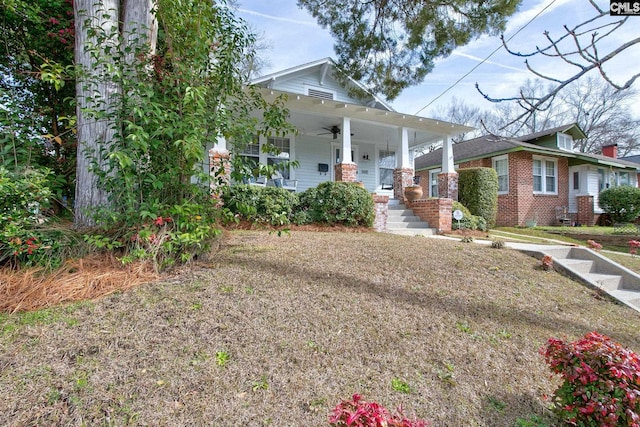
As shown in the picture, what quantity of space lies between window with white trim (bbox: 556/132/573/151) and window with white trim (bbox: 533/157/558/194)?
55.5 inches

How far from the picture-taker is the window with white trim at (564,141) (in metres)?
14.2

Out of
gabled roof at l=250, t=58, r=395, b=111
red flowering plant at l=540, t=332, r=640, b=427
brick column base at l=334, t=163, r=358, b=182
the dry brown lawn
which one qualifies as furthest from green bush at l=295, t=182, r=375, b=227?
red flowering plant at l=540, t=332, r=640, b=427

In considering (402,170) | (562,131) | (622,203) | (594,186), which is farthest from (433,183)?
(622,203)

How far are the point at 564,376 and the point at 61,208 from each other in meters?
4.60

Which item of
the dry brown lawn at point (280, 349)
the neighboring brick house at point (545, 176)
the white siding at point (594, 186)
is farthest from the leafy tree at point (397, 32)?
the white siding at point (594, 186)

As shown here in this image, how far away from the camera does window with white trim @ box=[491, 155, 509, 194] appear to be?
1255 cm

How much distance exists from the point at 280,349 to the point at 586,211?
54.7ft

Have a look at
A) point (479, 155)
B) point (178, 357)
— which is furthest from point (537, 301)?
point (479, 155)

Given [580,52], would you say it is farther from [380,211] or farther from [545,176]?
[545,176]

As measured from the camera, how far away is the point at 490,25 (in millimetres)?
5305

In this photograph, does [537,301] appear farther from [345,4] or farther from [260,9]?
[260,9]

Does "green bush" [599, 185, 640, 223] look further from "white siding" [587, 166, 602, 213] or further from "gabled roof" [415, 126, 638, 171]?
"gabled roof" [415, 126, 638, 171]

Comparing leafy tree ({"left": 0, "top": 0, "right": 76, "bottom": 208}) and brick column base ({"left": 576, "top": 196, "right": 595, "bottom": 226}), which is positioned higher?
leafy tree ({"left": 0, "top": 0, "right": 76, "bottom": 208})

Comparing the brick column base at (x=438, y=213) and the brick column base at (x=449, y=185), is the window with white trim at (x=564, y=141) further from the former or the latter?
the brick column base at (x=438, y=213)
